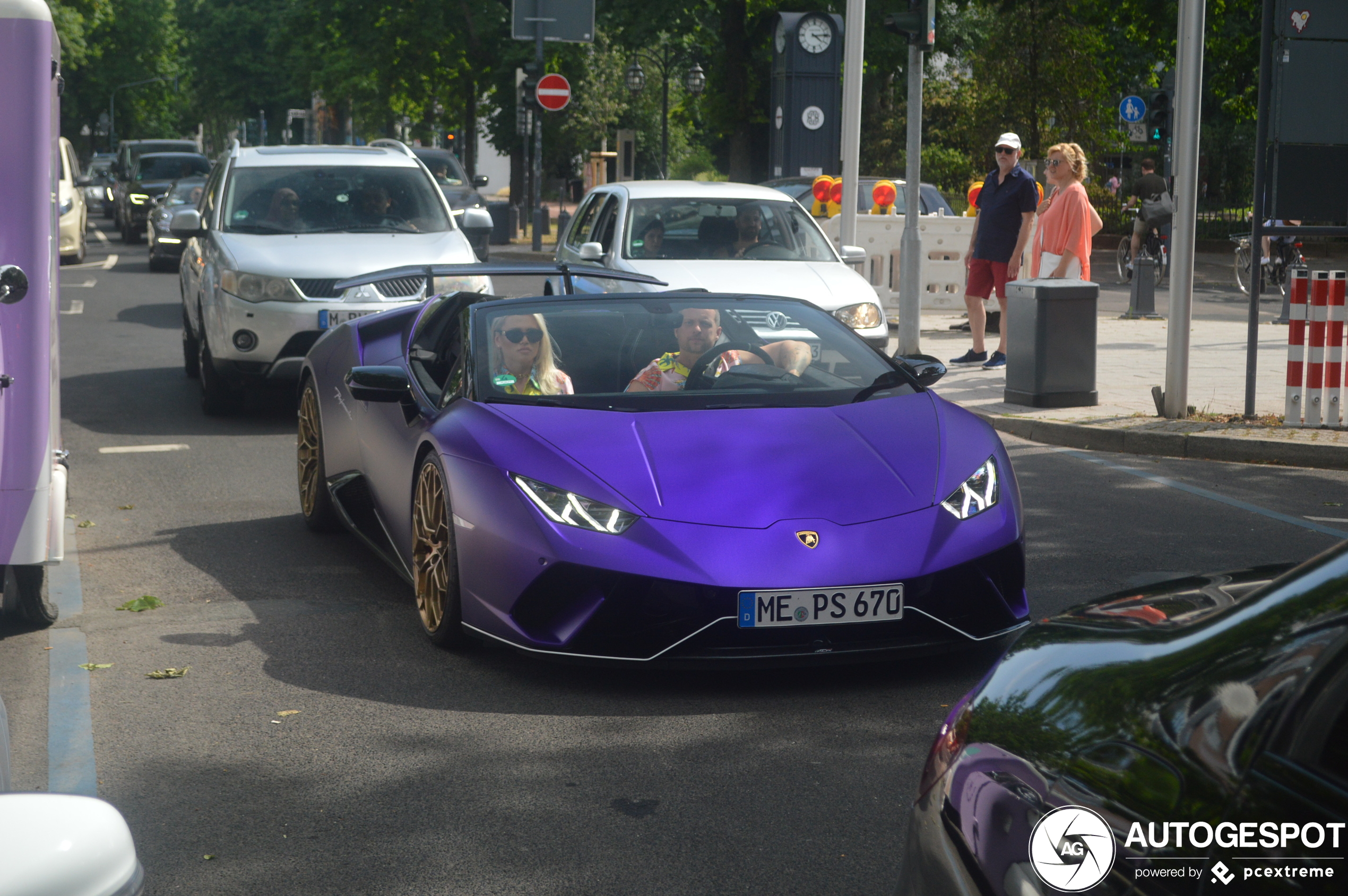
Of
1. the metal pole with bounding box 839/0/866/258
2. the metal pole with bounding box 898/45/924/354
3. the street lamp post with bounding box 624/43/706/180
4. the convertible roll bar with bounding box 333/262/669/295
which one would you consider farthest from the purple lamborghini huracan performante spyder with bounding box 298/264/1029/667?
the street lamp post with bounding box 624/43/706/180

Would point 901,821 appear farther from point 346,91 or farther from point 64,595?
point 346,91

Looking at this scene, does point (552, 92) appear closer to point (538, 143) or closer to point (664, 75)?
point (538, 143)

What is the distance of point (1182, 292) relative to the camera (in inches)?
436

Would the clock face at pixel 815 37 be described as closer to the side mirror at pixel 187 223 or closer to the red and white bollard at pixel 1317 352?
the side mirror at pixel 187 223

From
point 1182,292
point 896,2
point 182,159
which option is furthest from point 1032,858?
point 182,159

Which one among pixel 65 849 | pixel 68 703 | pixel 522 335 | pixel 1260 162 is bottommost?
pixel 68 703

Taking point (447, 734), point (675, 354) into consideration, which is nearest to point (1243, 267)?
point (675, 354)

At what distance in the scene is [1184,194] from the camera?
11070 mm

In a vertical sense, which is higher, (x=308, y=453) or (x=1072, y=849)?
(x=1072, y=849)

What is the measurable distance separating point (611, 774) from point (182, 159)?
1302 inches

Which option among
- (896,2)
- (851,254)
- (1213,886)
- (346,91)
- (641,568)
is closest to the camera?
(1213,886)

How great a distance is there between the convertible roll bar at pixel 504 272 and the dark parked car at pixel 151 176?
2817cm

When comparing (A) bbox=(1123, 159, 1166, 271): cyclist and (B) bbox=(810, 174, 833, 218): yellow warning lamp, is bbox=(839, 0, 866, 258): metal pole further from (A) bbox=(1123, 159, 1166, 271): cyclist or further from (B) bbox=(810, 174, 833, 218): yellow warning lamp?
(A) bbox=(1123, 159, 1166, 271): cyclist

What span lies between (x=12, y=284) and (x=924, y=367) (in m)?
3.41
